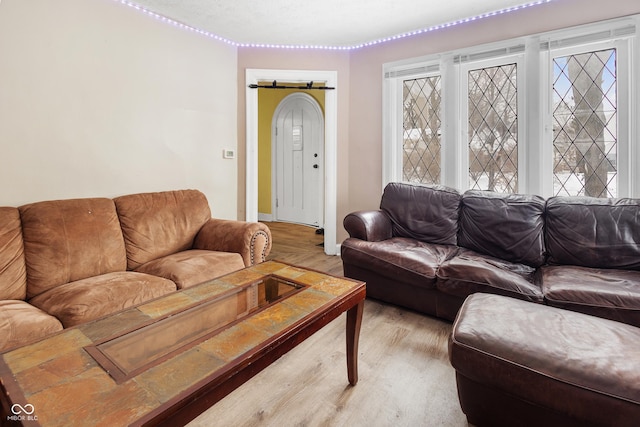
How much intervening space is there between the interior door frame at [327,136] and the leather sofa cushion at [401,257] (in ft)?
4.25

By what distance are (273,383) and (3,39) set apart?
8.78 feet

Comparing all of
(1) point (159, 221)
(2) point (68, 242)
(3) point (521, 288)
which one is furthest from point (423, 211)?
(2) point (68, 242)

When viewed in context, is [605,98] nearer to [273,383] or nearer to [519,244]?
[519,244]

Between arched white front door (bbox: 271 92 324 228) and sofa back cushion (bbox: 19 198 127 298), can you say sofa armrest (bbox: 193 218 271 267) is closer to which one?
sofa back cushion (bbox: 19 198 127 298)

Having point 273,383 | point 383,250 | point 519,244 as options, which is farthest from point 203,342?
point 519,244

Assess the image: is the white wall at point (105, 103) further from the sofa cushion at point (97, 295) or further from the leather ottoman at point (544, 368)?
the leather ottoman at point (544, 368)

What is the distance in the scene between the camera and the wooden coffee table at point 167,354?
83 centimetres

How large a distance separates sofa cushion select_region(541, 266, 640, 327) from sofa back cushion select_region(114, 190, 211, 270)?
2.63m

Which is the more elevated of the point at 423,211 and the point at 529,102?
the point at 529,102

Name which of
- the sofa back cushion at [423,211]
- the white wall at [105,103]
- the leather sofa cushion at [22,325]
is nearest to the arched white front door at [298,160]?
the white wall at [105,103]

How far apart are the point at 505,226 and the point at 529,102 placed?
1230mm

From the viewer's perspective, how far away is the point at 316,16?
3084 millimetres

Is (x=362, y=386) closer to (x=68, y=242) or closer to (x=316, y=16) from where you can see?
(x=68, y=242)

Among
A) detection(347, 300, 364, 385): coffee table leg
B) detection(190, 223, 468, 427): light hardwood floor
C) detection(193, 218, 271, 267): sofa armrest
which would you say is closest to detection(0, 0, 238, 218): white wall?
detection(193, 218, 271, 267): sofa armrest
